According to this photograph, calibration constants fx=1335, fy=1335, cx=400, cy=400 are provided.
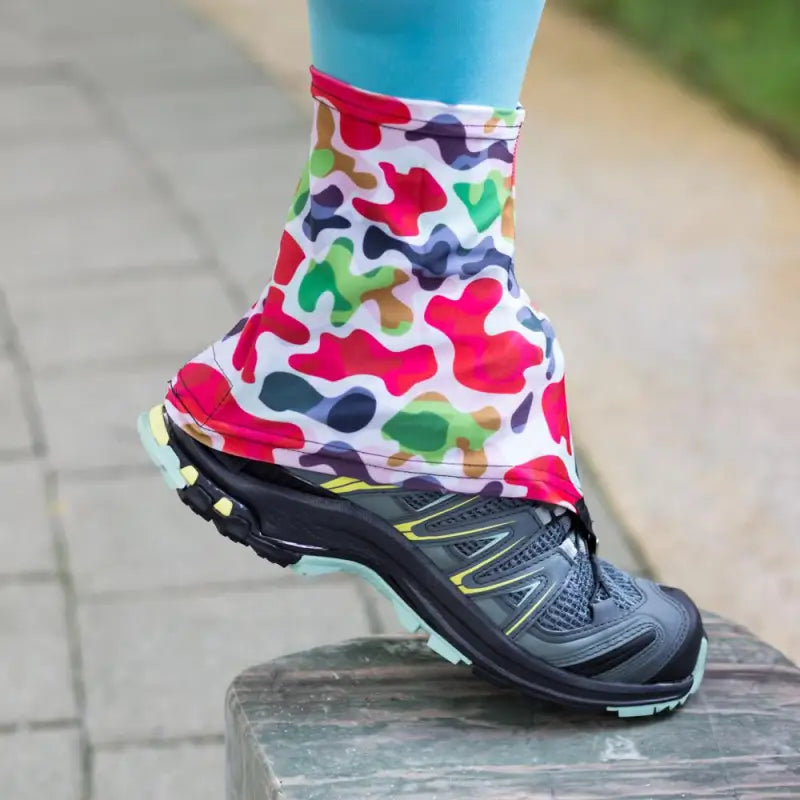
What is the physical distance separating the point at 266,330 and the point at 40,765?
0.74 meters

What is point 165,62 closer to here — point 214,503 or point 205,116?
point 205,116

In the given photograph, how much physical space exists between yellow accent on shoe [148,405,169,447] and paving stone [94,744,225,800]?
23.7 inches

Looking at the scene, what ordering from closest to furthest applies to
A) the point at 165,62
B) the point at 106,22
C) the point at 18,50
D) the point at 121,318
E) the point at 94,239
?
the point at 121,318
the point at 94,239
the point at 165,62
the point at 18,50
the point at 106,22

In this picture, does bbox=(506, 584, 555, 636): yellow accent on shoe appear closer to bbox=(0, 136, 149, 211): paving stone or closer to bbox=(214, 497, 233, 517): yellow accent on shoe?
bbox=(214, 497, 233, 517): yellow accent on shoe

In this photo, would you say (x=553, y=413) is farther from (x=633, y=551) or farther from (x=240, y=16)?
(x=240, y=16)

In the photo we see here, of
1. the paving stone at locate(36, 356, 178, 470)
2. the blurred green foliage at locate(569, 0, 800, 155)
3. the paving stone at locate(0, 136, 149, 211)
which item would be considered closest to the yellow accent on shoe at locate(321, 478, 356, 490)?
the paving stone at locate(36, 356, 178, 470)

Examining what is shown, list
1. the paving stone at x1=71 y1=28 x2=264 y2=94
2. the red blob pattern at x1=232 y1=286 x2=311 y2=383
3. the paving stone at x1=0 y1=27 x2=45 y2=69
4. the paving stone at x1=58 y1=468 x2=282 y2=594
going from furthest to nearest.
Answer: the paving stone at x1=0 y1=27 x2=45 y2=69, the paving stone at x1=71 y1=28 x2=264 y2=94, the paving stone at x1=58 y1=468 x2=282 y2=594, the red blob pattern at x1=232 y1=286 x2=311 y2=383

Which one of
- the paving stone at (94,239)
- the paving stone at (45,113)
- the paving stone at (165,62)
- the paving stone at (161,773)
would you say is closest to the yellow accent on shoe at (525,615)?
the paving stone at (161,773)

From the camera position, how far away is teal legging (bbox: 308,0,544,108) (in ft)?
2.64

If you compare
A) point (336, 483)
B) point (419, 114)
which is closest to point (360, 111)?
point (419, 114)

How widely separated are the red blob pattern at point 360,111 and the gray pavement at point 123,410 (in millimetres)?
835

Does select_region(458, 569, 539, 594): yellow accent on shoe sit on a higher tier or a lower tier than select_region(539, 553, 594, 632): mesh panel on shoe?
higher

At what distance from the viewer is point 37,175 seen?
2961mm

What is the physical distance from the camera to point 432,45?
81cm
